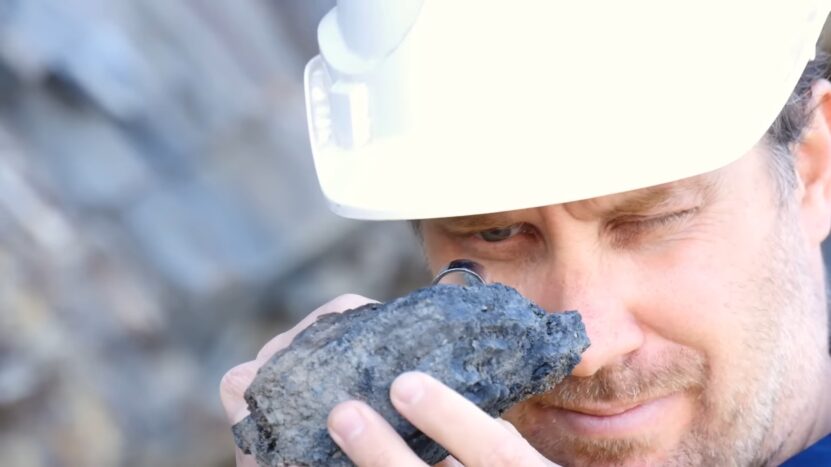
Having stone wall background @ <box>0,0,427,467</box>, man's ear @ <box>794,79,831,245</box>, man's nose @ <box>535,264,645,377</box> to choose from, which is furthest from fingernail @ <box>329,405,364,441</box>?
stone wall background @ <box>0,0,427,467</box>

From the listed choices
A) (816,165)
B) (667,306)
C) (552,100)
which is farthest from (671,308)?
(816,165)

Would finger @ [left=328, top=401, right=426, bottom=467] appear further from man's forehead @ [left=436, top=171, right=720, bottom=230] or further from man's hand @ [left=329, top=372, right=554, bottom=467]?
man's forehead @ [left=436, top=171, right=720, bottom=230]

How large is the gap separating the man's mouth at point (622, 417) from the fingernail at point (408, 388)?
0.70 meters

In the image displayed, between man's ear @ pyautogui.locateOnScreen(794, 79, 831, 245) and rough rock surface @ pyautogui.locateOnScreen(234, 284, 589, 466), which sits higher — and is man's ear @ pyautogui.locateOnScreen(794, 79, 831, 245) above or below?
above

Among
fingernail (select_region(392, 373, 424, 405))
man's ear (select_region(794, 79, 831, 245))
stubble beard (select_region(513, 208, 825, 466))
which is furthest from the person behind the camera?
man's ear (select_region(794, 79, 831, 245))

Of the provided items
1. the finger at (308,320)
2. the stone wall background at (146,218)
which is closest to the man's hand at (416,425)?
the finger at (308,320)

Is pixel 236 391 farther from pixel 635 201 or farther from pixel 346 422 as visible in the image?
pixel 635 201

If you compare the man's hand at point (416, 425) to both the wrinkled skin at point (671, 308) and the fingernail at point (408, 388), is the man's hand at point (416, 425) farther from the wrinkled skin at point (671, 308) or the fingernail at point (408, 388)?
the wrinkled skin at point (671, 308)

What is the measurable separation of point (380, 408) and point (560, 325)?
0.30m

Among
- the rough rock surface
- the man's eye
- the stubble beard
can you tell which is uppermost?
the man's eye

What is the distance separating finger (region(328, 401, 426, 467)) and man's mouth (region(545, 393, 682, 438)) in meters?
0.70

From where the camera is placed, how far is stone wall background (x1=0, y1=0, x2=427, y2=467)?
11.2 feet

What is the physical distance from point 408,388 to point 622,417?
0.75m

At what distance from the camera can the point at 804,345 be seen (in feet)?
7.74
